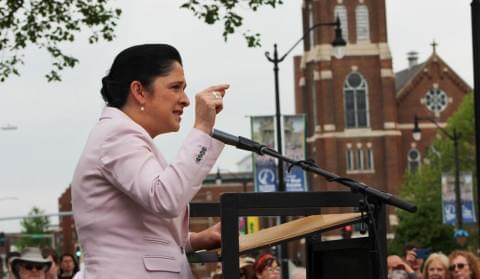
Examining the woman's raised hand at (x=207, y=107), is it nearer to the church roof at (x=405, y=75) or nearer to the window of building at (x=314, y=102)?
the window of building at (x=314, y=102)

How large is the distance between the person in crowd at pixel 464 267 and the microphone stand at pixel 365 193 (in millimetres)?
6901

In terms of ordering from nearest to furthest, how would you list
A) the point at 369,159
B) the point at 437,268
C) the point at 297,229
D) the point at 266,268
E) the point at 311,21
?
the point at 297,229 < the point at 266,268 < the point at 437,268 < the point at 369,159 < the point at 311,21

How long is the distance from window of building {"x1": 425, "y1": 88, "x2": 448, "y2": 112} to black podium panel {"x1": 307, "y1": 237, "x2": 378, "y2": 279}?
111978 mm

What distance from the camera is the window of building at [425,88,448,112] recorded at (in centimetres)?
11569

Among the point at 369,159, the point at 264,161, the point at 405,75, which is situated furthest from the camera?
the point at 405,75

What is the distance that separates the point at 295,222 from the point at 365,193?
37cm

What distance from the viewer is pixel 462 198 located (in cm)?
5809

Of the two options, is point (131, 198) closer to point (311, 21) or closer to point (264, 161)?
point (264, 161)

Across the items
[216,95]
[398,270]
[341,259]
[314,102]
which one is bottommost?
[398,270]

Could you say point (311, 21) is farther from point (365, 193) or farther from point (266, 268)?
point (365, 193)

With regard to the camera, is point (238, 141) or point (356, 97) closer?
point (238, 141)

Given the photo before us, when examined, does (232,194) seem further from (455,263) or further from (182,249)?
(455,263)

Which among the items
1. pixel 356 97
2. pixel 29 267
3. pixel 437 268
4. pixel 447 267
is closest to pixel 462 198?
pixel 437 268

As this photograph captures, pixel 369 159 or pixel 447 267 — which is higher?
pixel 369 159
